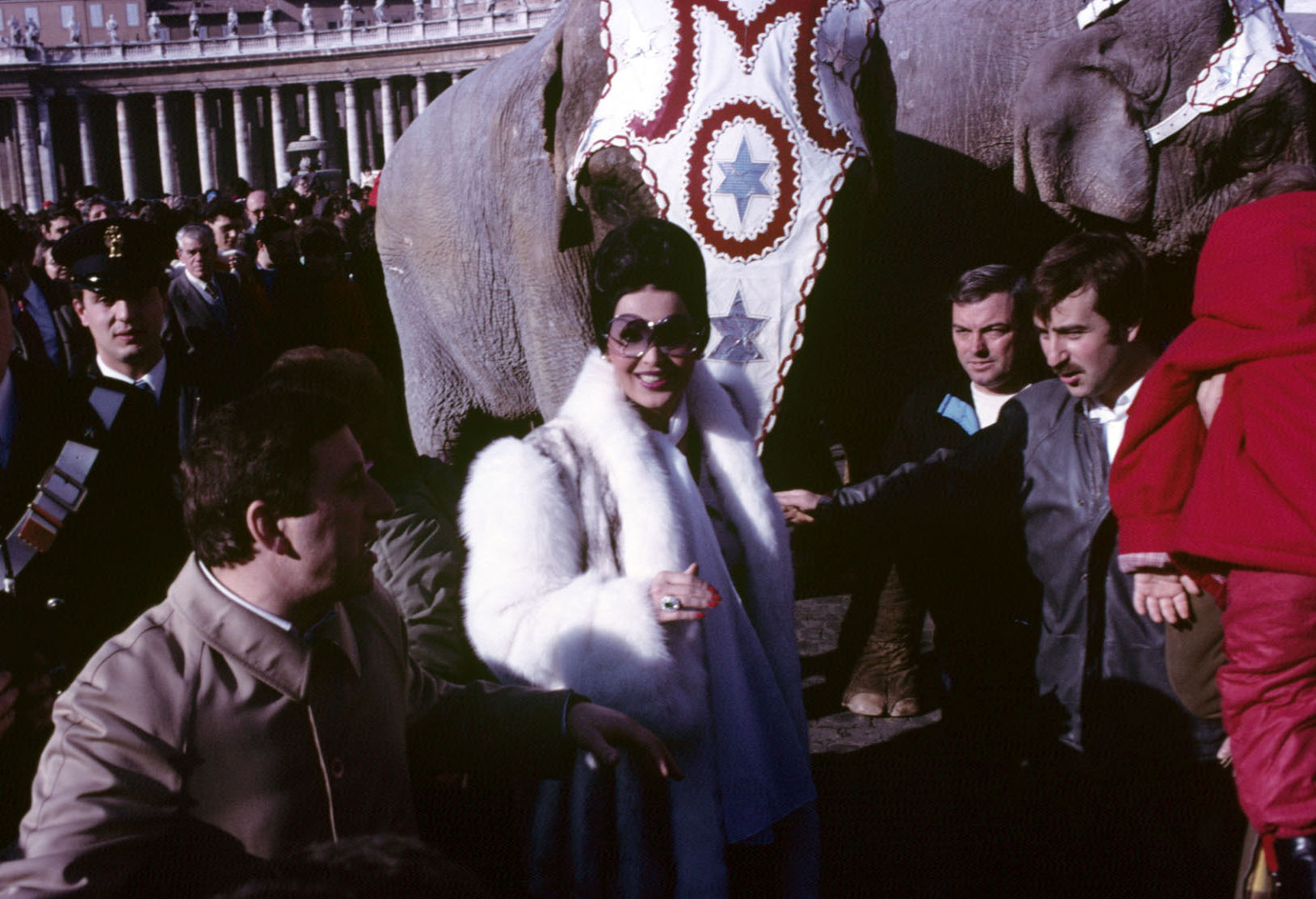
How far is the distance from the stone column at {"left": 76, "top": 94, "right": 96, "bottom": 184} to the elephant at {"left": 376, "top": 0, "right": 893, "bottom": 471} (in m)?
61.6

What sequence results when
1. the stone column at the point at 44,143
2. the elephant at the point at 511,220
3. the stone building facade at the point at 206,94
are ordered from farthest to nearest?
1. the stone column at the point at 44,143
2. the stone building facade at the point at 206,94
3. the elephant at the point at 511,220

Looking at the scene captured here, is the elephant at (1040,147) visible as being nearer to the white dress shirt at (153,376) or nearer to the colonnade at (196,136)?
the white dress shirt at (153,376)

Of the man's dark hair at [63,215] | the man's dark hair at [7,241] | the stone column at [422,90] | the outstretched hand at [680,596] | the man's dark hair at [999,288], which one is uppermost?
the stone column at [422,90]

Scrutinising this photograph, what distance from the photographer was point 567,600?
78.2 inches

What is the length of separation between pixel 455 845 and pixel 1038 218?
3037mm

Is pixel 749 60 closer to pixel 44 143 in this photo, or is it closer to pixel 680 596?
pixel 680 596

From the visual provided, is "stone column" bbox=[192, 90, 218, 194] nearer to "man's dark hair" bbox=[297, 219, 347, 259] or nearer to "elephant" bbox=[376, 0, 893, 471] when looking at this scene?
"man's dark hair" bbox=[297, 219, 347, 259]

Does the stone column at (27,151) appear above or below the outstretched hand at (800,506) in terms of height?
above

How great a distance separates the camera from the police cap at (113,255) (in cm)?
291

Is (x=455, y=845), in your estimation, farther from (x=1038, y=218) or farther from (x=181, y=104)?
(x=181, y=104)

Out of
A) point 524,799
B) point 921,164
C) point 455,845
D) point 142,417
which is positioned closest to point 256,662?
point 524,799

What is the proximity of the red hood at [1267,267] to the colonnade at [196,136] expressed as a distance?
56246 millimetres

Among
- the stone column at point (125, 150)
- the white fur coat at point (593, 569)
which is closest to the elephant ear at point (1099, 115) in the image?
the white fur coat at point (593, 569)

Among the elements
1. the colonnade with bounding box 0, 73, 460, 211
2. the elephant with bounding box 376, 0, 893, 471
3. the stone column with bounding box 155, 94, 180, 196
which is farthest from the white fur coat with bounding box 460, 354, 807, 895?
the stone column with bounding box 155, 94, 180, 196
